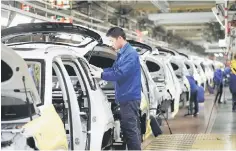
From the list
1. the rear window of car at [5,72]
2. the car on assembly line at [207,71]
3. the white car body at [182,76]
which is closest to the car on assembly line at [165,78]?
the white car body at [182,76]

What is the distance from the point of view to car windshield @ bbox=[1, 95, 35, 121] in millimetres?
3574

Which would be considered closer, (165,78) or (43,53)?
(43,53)

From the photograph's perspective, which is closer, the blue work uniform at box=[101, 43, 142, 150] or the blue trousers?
the blue work uniform at box=[101, 43, 142, 150]

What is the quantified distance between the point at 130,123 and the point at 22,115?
180cm

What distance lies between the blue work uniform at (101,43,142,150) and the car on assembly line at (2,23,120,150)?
0.18m

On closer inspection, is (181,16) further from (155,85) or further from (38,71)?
(38,71)

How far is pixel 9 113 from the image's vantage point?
365 cm

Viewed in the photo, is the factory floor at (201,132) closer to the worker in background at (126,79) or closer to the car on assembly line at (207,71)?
the worker in background at (126,79)

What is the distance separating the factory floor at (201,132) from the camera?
6875 millimetres

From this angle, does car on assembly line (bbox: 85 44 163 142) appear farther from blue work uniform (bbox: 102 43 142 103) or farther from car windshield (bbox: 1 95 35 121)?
car windshield (bbox: 1 95 35 121)

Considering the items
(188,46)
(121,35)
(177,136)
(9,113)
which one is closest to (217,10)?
(177,136)

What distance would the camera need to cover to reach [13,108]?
3.62m

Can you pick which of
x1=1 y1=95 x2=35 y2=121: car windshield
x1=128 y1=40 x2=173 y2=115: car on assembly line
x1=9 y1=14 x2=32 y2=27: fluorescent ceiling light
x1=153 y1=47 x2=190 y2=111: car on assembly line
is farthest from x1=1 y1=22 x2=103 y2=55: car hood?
x1=153 y1=47 x2=190 y2=111: car on assembly line

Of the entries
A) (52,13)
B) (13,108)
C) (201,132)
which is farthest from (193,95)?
(13,108)
